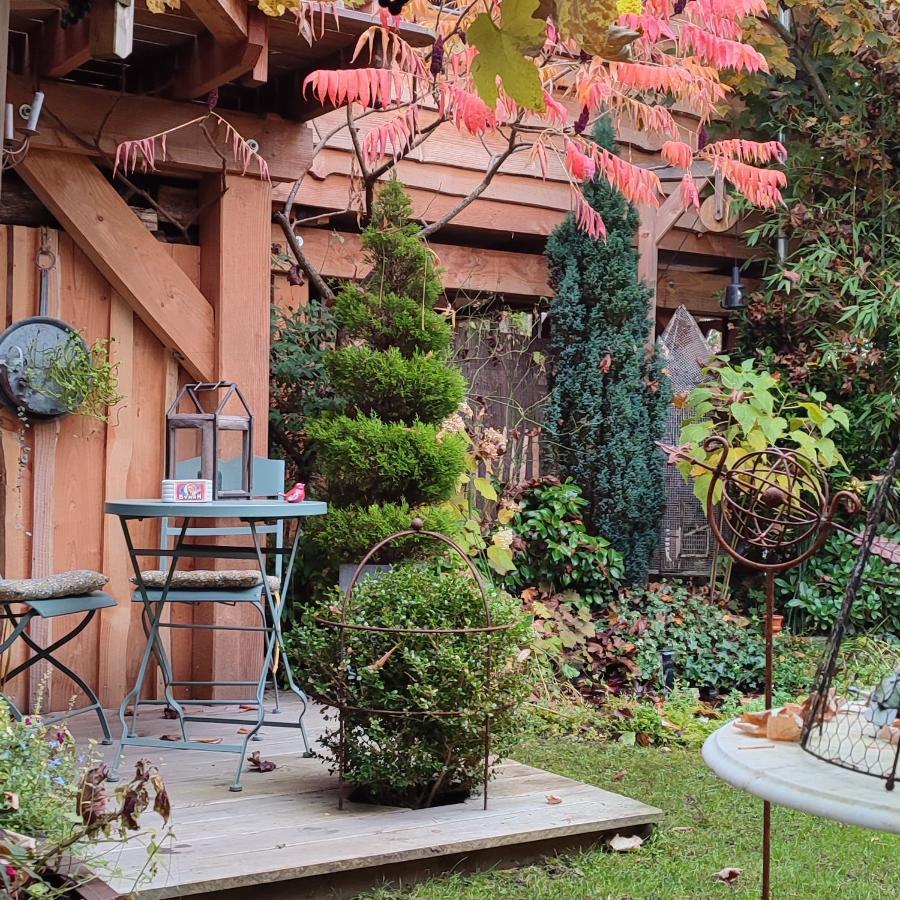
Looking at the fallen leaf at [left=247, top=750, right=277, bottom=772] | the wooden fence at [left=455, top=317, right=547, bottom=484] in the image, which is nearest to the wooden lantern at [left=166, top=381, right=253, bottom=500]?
the fallen leaf at [left=247, top=750, right=277, bottom=772]

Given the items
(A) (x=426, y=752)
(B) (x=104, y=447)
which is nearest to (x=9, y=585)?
(B) (x=104, y=447)

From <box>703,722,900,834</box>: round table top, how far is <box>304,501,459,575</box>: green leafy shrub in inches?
118

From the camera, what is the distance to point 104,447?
14.5ft

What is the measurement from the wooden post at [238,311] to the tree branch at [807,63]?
3899 mm

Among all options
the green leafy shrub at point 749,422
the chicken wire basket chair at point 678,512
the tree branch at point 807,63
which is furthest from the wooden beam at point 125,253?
the tree branch at point 807,63

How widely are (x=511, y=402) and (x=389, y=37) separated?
2.58 m

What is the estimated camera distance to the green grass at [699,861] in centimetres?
287

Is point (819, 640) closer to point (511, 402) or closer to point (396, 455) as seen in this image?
point (511, 402)

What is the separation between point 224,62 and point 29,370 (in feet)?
4.45

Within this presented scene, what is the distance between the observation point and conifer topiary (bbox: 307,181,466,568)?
470 cm

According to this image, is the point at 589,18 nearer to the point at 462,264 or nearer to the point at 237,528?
the point at 237,528

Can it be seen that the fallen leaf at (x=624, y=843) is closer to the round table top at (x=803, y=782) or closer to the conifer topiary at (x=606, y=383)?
the round table top at (x=803, y=782)

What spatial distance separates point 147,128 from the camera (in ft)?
14.3

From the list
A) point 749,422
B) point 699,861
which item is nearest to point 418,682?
point 699,861
